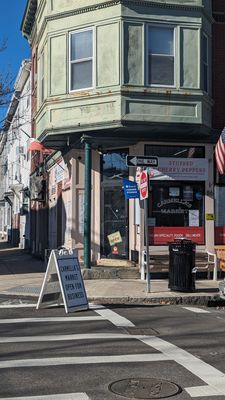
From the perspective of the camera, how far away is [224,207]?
54.0 feet

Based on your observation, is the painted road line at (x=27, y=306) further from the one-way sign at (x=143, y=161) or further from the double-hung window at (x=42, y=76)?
the double-hung window at (x=42, y=76)

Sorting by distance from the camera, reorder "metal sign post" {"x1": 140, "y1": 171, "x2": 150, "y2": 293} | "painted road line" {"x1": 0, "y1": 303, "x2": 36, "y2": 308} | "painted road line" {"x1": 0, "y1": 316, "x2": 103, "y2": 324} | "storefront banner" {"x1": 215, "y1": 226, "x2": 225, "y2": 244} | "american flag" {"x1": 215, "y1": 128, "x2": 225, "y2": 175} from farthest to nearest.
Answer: "storefront banner" {"x1": 215, "y1": 226, "x2": 225, "y2": 244} → "american flag" {"x1": 215, "y1": 128, "x2": 225, "y2": 175} → "metal sign post" {"x1": 140, "y1": 171, "x2": 150, "y2": 293} → "painted road line" {"x1": 0, "y1": 303, "x2": 36, "y2": 308} → "painted road line" {"x1": 0, "y1": 316, "x2": 103, "y2": 324}

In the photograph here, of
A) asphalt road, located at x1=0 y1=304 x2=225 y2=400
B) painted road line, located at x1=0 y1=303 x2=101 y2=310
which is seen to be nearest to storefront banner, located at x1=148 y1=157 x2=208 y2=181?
painted road line, located at x1=0 y1=303 x2=101 y2=310

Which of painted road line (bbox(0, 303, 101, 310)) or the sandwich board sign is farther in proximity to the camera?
painted road line (bbox(0, 303, 101, 310))

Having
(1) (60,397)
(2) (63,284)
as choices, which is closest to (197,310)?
(2) (63,284)

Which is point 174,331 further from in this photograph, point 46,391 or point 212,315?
point 46,391

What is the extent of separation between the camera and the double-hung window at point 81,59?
15.8 meters

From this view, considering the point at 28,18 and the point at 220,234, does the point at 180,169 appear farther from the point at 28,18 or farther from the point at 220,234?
the point at 28,18

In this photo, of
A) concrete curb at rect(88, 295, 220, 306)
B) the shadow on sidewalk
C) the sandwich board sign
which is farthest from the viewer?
the shadow on sidewalk

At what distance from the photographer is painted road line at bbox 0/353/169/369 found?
6543mm

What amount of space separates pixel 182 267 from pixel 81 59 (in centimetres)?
681

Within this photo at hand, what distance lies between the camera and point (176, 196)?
1600cm

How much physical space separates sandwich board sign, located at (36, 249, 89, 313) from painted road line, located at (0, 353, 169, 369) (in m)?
3.61

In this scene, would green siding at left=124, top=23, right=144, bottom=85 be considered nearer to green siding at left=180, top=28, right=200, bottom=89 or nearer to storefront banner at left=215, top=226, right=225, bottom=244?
green siding at left=180, top=28, right=200, bottom=89
